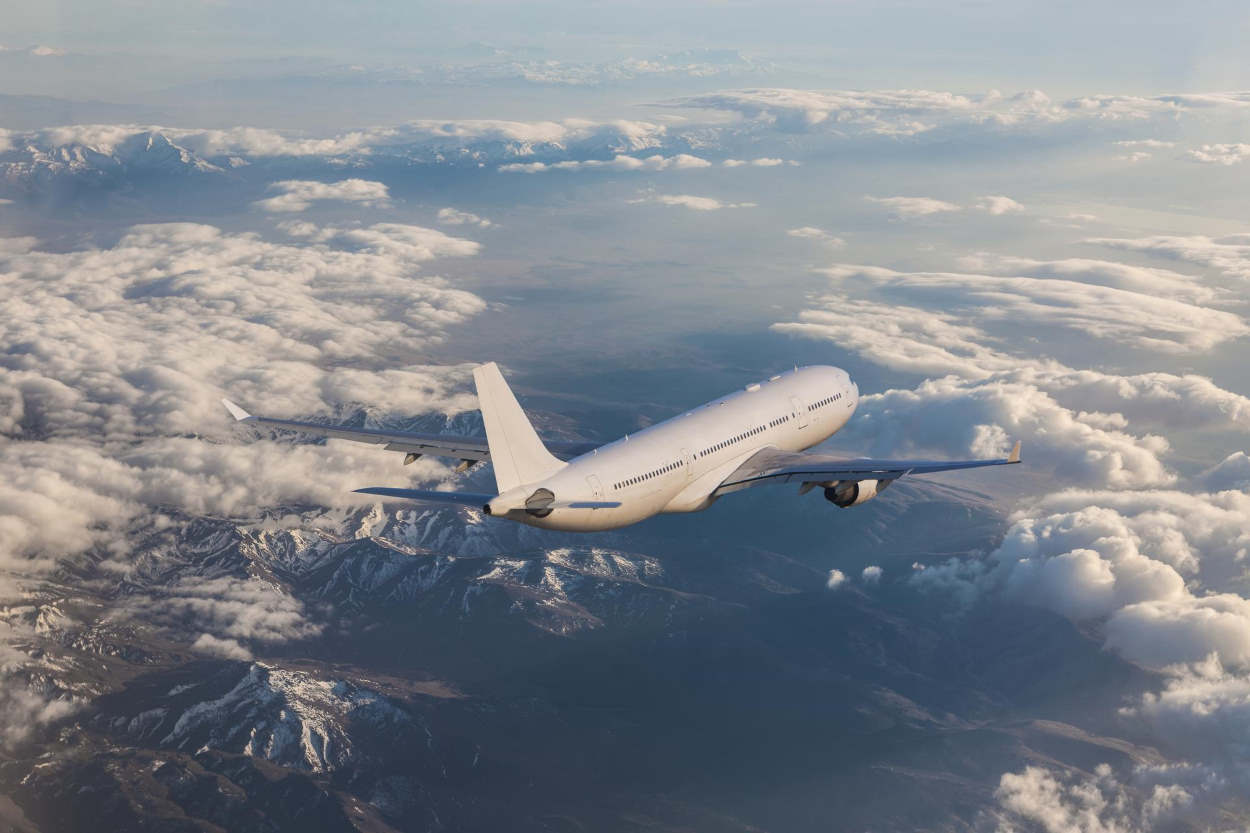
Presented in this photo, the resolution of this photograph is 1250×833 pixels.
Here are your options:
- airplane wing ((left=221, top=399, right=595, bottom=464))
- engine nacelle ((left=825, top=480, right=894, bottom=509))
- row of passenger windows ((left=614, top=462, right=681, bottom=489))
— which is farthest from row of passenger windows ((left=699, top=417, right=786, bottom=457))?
airplane wing ((left=221, top=399, right=595, bottom=464))

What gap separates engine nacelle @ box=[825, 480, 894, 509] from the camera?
6219cm

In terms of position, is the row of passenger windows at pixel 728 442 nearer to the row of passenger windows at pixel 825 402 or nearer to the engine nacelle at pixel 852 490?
the row of passenger windows at pixel 825 402

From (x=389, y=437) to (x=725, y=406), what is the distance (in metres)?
24.8

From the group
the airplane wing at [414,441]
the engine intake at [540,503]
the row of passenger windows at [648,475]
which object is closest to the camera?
the engine intake at [540,503]

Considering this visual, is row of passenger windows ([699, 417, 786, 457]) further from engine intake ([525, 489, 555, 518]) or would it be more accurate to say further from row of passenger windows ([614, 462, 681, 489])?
engine intake ([525, 489, 555, 518])

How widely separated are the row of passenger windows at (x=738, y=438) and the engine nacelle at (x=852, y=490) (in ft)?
23.5

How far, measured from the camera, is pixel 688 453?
6141cm

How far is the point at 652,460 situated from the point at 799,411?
20.9 meters

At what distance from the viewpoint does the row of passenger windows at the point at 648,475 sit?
55.5 metres

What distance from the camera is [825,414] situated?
77938mm

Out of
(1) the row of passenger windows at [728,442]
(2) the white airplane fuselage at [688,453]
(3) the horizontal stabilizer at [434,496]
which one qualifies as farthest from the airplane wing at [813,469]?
(3) the horizontal stabilizer at [434,496]

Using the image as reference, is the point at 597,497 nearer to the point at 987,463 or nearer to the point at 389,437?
the point at 389,437

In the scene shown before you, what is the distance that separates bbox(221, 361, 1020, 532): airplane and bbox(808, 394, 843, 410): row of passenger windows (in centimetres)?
9

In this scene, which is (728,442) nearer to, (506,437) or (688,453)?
(688,453)
